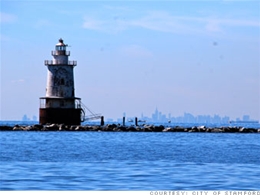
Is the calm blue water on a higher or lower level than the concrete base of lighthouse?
lower

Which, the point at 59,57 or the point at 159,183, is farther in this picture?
the point at 59,57

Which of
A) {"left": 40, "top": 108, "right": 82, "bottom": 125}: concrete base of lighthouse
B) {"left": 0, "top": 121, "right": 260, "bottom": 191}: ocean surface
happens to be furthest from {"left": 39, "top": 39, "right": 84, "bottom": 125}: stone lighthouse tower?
{"left": 0, "top": 121, "right": 260, "bottom": 191}: ocean surface

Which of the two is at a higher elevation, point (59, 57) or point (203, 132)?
point (59, 57)

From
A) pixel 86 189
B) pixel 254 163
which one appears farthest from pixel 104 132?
pixel 86 189

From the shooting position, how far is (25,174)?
A: 91.7 ft

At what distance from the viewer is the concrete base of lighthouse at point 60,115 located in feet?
260

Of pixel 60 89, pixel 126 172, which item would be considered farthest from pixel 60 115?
pixel 126 172

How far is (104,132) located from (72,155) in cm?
4395

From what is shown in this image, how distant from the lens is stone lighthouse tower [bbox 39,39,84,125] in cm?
7831

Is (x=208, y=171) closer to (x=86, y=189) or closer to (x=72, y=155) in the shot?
(x=86, y=189)

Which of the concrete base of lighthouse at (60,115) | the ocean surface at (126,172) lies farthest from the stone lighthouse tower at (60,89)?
the ocean surface at (126,172)

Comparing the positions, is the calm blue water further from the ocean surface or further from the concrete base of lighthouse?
the concrete base of lighthouse

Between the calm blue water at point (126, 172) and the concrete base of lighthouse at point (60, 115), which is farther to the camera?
the concrete base of lighthouse at point (60, 115)

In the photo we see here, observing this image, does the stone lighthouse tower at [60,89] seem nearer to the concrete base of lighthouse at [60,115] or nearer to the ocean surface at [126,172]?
the concrete base of lighthouse at [60,115]
